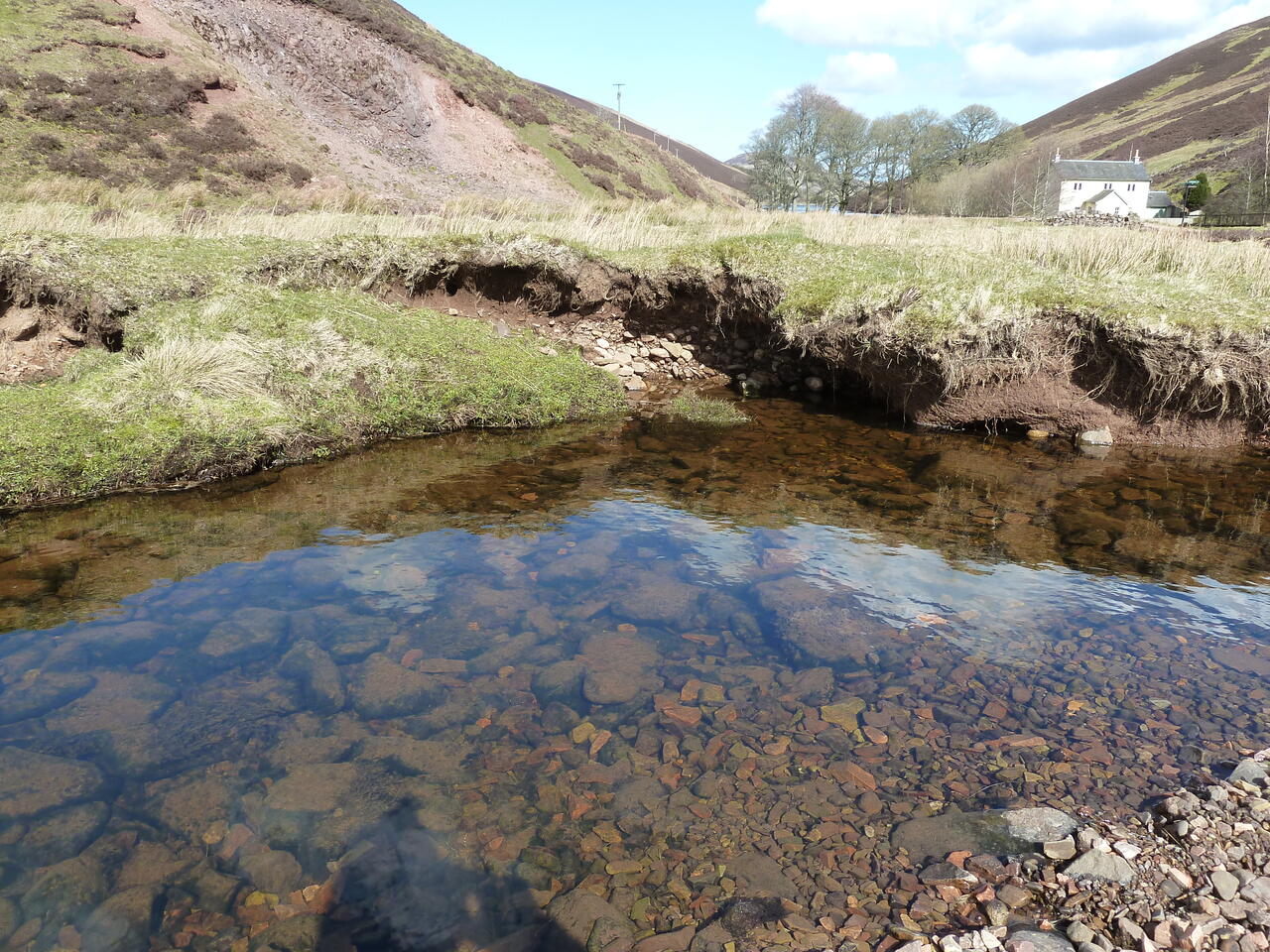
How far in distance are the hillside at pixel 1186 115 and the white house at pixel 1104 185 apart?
9.85 ft

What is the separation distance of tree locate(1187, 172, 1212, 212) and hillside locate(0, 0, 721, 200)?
36.3 metres

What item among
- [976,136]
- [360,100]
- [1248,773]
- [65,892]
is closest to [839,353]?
[1248,773]

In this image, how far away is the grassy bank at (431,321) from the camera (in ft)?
26.5

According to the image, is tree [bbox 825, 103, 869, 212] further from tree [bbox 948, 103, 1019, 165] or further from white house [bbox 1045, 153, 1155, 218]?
white house [bbox 1045, 153, 1155, 218]

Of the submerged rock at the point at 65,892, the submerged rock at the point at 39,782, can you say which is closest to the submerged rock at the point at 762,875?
the submerged rock at the point at 65,892

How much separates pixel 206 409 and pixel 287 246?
464 centimetres

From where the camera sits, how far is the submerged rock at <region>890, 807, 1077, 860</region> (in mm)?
3201

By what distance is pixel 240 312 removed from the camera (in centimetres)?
991

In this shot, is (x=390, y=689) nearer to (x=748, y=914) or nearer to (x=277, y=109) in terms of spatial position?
(x=748, y=914)

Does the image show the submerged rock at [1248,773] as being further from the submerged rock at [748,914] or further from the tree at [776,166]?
the tree at [776,166]

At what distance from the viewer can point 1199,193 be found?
51344mm

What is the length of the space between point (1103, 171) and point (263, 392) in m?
75.5

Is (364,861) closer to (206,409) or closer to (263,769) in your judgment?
(263,769)

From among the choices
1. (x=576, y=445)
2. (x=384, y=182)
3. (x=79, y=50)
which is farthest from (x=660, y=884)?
(x=79, y=50)
